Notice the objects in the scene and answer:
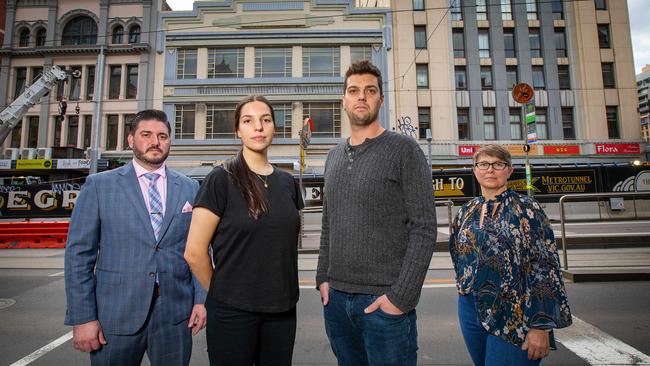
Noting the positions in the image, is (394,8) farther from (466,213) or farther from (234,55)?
(466,213)

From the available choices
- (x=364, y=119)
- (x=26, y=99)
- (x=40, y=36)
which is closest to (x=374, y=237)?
(x=364, y=119)

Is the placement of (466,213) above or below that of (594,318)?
above

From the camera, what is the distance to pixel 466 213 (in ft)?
8.36

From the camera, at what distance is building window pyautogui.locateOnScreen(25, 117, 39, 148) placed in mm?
24928

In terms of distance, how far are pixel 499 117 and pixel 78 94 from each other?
32.4 m

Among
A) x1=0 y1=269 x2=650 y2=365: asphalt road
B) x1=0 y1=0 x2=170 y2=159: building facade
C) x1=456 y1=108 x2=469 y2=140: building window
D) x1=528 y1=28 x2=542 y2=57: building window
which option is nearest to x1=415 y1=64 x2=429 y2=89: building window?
x1=456 y1=108 x2=469 y2=140: building window

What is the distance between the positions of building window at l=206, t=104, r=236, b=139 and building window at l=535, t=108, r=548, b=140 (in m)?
23.0

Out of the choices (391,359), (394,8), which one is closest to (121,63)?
(394,8)

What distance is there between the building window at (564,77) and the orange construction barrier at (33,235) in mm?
32235

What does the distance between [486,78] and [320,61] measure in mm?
12979

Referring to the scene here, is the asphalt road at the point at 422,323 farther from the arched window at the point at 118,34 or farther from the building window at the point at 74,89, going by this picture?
the arched window at the point at 118,34

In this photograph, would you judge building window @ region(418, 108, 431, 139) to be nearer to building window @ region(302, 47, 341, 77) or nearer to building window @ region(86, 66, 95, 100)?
building window @ region(302, 47, 341, 77)

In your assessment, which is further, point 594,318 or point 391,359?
point 594,318

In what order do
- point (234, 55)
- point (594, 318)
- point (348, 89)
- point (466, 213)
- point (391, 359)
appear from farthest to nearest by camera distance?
1. point (234, 55)
2. point (594, 318)
3. point (466, 213)
4. point (348, 89)
5. point (391, 359)
